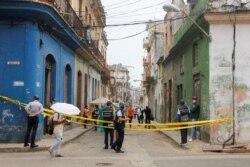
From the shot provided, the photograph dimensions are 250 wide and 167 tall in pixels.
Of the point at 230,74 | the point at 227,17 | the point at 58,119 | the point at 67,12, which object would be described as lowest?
the point at 58,119

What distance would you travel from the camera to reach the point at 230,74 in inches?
667

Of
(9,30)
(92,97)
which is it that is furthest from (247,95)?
(92,97)

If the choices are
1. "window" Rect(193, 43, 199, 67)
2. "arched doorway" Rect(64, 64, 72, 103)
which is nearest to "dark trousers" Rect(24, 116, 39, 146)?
"window" Rect(193, 43, 199, 67)

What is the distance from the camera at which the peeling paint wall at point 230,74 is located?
666 inches

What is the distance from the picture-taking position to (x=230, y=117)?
1694cm

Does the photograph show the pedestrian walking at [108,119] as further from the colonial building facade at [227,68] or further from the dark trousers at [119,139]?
the colonial building facade at [227,68]

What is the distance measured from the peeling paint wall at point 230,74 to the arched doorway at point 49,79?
6.69 meters

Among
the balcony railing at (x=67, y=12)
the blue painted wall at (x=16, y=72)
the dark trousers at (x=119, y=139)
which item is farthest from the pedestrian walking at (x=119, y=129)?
the balcony railing at (x=67, y=12)

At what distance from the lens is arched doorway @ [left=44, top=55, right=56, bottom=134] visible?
1959cm

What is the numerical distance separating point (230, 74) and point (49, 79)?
753 cm

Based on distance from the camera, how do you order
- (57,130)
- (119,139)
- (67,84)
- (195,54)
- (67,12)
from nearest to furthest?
(57,130) < (119,139) < (195,54) < (67,12) < (67,84)

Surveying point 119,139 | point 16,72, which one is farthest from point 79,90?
point 119,139

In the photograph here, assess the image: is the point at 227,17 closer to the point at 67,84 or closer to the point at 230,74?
the point at 230,74

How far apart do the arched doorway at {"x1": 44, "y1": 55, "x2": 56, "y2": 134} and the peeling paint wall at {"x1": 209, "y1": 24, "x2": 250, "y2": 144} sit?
22.0 ft
